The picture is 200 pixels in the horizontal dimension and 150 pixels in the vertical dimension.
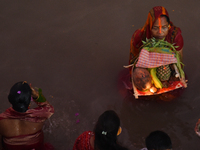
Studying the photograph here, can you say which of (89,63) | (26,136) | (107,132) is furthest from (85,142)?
(89,63)

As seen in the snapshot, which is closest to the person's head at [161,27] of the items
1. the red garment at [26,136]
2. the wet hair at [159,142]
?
the wet hair at [159,142]

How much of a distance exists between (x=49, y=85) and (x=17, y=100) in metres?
1.67

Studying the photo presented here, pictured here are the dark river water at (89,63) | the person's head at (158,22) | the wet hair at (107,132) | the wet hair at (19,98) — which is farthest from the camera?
the dark river water at (89,63)

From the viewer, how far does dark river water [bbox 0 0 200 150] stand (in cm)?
342

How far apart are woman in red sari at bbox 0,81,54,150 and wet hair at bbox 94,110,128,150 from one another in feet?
2.68

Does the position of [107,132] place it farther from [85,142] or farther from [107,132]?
[85,142]

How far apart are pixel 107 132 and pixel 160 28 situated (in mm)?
1700

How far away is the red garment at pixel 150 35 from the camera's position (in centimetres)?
291

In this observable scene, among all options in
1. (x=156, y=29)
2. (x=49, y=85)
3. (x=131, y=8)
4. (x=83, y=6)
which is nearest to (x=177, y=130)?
(x=156, y=29)

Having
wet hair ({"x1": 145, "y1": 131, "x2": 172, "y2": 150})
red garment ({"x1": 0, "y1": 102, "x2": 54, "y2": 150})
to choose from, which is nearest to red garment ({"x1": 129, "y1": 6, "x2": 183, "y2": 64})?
wet hair ({"x1": 145, "y1": 131, "x2": 172, "y2": 150})

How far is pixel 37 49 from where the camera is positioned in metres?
4.41

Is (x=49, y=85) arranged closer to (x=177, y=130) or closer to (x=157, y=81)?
(x=157, y=81)

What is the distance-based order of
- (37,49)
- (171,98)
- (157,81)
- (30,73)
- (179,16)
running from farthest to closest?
(179,16) < (37,49) < (30,73) < (171,98) < (157,81)

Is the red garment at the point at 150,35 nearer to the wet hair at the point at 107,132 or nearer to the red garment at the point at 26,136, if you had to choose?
the wet hair at the point at 107,132
